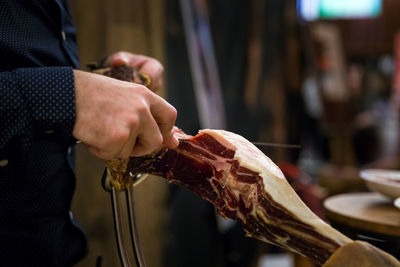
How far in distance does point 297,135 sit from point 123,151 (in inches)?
212

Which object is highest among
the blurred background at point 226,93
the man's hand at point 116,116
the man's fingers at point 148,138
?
the man's hand at point 116,116

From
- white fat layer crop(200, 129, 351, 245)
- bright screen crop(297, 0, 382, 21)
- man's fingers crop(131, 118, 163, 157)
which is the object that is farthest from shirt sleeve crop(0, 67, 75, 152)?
bright screen crop(297, 0, 382, 21)

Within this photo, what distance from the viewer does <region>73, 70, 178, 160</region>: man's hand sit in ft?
3.03

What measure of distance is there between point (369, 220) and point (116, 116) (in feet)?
3.46

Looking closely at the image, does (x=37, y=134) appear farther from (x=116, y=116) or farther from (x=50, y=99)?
(x=116, y=116)

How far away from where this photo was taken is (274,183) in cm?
114

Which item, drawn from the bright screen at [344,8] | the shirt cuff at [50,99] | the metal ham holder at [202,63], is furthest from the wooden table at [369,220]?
the bright screen at [344,8]

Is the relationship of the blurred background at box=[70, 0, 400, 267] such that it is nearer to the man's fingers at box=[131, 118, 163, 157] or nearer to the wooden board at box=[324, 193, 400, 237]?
the wooden board at box=[324, 193, 400, 237]

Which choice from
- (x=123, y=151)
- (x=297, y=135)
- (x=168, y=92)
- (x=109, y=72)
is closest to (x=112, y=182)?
(x=123, y=151)

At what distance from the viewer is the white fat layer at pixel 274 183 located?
42.9 inches

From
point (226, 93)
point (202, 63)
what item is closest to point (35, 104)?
point (202, 63)

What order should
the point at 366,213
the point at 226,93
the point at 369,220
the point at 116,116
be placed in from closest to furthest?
the point at 116,116
the point at 369,220
the point at 366,213
the point at 226,93

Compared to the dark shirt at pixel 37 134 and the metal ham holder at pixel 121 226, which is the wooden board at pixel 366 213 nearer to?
the metal ham holder at pixel 121 226

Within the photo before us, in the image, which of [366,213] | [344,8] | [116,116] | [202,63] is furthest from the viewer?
[344,8]
